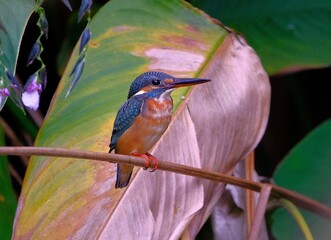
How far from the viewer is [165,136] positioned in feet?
5.90

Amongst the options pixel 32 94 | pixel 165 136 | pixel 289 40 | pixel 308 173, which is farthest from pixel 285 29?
pixel 32 94

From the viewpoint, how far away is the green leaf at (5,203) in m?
1.92

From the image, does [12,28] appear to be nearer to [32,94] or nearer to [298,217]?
[32,94]

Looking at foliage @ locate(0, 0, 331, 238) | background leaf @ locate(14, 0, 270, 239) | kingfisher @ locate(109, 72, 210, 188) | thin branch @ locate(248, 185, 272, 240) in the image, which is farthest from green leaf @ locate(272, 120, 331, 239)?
kingfisher @ locate(109, 72, 210, 188)

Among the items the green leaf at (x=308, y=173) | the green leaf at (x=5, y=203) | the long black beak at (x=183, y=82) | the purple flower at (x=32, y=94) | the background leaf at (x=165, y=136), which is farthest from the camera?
the green leaf at (x=308, y=173)

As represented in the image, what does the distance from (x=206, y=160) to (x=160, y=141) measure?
171mm

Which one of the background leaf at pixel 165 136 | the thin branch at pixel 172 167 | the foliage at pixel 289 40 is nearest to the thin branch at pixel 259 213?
the thin branch at pixel 172 167

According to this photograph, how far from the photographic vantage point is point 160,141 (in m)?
1.79

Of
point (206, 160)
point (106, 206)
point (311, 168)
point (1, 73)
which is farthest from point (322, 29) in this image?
point (1, 73)

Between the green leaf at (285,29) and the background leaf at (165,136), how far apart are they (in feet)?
1.11

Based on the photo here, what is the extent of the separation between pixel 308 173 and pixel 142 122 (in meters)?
0.80

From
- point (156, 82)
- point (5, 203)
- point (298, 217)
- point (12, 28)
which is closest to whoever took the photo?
point (12, 28)

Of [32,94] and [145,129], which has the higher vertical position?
[32,94]

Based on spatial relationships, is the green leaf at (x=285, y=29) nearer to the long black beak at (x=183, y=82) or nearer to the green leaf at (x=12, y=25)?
the long black beak at (x=183, y=82)
